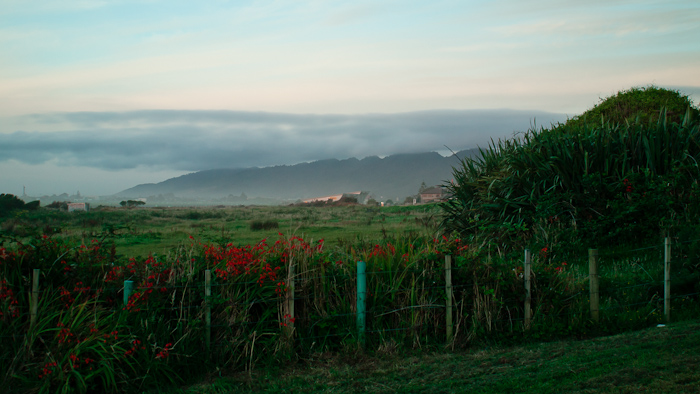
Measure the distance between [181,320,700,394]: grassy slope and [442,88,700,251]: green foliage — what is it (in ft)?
16.9

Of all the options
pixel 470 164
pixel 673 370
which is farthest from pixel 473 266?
pixel 470 164

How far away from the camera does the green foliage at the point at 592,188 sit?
11688 mm

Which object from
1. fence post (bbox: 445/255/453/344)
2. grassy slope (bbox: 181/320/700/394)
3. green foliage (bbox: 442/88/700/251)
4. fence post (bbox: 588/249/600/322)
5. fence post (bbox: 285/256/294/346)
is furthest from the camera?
green foliage (bbox: 442/88/700/251)

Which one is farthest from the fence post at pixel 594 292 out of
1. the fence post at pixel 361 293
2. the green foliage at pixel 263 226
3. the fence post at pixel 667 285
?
the green foliage at pixel 263 226

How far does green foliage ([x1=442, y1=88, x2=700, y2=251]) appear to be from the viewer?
11688 millimetres

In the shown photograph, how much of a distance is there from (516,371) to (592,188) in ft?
26.5

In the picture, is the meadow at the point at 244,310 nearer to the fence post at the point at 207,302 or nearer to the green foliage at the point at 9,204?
the fence post at the point at 207,302

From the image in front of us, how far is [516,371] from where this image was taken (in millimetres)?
5797

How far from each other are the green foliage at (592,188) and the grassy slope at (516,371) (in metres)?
5.16

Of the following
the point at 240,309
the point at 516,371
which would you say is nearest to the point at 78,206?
the point at 240,309

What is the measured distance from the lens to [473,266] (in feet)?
24.7

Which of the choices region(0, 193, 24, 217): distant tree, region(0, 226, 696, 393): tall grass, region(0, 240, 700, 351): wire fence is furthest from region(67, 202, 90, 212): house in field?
region(0, 240, 700, 351): wire fence

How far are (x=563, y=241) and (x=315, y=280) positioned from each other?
7.20 m

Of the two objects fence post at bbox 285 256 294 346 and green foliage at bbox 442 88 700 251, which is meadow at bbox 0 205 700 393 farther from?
green foliage at bbox 442 88 700 251
